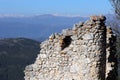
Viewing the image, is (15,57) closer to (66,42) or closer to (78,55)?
(66,42)

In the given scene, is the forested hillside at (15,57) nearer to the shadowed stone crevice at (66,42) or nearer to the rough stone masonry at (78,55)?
the rough stone masonry at (78,55)

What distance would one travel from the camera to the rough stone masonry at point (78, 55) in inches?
609

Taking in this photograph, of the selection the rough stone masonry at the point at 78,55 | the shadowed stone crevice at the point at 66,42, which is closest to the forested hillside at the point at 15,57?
the rough stone masonry at the point at 78,55

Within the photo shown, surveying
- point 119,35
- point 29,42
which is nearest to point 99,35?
point 119,35

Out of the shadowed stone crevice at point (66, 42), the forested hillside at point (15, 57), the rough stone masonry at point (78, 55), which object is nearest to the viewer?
the rough stone masonry at point (78, 55)

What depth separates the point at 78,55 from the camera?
51.4 ft

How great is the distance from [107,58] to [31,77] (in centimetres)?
252

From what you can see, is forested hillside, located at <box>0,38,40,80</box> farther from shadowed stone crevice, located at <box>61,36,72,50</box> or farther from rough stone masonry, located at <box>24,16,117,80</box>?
shadowed stone crevice, located at <box>61,36,72,50</box>

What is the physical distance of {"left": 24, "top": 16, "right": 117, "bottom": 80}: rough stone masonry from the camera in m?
15.5

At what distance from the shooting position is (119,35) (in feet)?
116

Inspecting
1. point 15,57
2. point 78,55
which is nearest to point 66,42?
point 78,55

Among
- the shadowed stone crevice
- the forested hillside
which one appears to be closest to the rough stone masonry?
the shadowed stone crevice

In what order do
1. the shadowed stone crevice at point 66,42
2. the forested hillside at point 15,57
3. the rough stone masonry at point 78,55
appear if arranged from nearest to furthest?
the rough stone masonry at point 78,55 < the shadowed stone crevice at point 66,42 < the forested hillside at point 15,57

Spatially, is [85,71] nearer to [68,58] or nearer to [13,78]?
[68,58]
